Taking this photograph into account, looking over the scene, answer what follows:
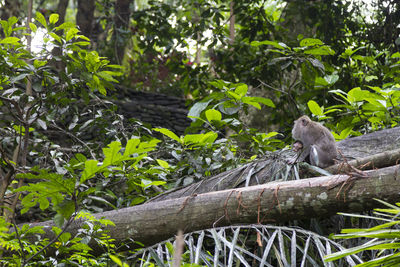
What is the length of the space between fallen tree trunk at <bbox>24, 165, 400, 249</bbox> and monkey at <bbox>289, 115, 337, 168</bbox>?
2.28ft

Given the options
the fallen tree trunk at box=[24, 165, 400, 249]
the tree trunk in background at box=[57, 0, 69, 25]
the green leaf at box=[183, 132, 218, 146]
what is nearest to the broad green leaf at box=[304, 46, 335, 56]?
the green leaf at box=[183, 132, 218, 146]

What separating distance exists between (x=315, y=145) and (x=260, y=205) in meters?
1.07

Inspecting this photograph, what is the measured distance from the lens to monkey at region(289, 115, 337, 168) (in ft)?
11.0

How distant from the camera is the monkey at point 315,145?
3.35m

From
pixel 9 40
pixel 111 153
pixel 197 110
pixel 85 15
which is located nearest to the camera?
pixel 111 153

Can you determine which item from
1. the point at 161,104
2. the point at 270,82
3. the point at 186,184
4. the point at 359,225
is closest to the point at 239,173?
the point at 186,184

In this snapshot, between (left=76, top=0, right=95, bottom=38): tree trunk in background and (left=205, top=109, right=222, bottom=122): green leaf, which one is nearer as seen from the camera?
(left=205, top=109, right=222, bottom=122): green leaf

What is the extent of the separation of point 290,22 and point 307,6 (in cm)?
51

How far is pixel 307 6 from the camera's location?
6785 millimetres

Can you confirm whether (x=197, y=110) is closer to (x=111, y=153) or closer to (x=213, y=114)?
(x=213, y=114)

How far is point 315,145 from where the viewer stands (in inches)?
138

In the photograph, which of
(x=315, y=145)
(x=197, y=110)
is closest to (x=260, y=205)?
(x=315, y=145)

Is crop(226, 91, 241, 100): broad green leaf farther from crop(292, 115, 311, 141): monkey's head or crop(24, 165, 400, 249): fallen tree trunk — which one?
crop(24, 165, 400, 249): fallen tree trunk

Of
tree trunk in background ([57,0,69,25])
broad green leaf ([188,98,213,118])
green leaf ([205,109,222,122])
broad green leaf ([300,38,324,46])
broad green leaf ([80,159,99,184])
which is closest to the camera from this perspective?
broad green leaf ([80,159,99,184])
